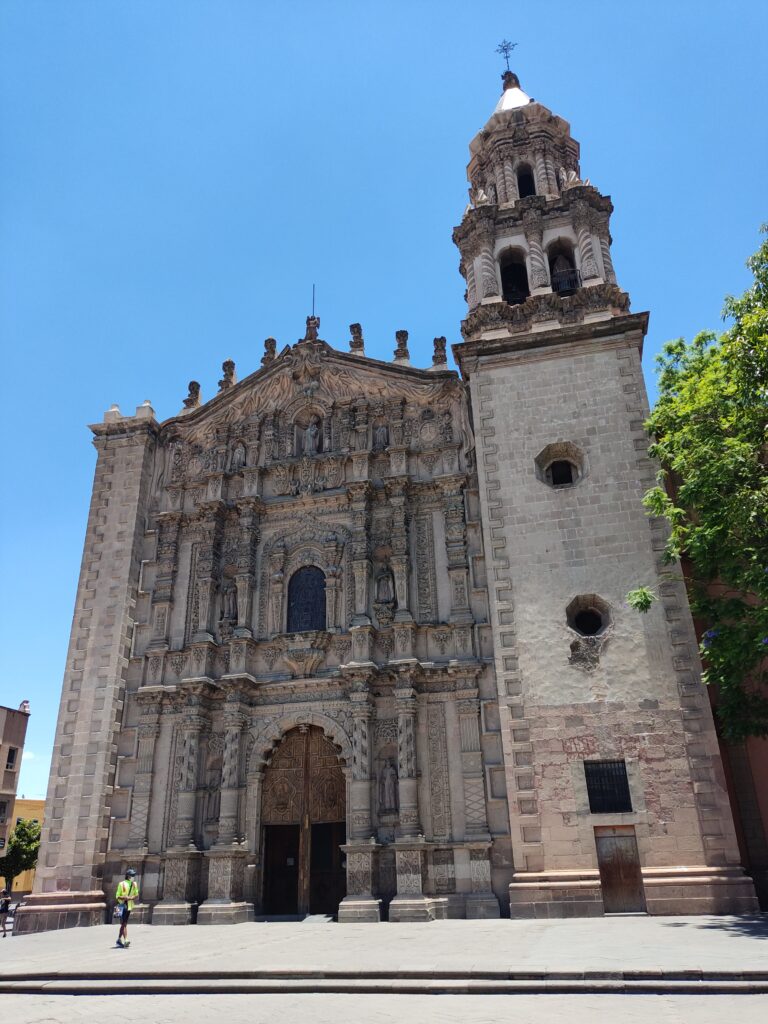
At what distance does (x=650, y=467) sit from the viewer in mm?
18875

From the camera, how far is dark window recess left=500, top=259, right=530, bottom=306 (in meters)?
24.1

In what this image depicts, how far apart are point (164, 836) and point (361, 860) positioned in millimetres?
5202

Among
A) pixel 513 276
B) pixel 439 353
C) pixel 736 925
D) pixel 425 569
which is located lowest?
pixel 736 925

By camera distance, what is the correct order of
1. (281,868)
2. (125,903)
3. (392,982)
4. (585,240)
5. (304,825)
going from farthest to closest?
1. (585,240)
2. (304,825)
3. (281,868)
4. (125,903)
5. (392,982)

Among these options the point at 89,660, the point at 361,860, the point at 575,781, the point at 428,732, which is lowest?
the point at 361,860

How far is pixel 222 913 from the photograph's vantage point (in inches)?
685

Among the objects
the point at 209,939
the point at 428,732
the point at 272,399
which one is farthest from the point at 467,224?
the point at 209,939

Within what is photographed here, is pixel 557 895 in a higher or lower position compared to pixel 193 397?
lower

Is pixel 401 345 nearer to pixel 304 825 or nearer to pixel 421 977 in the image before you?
pixel 304 825

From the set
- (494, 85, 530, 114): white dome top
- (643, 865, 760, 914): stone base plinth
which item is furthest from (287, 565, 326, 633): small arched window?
(494, 85, 530, 114): white dome top

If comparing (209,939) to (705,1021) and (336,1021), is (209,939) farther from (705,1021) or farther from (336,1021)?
(705,1021)

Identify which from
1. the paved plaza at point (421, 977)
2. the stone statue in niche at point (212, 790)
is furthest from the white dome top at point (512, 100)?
the paved plaza at point (421, 977)

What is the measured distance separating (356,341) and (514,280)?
543cm

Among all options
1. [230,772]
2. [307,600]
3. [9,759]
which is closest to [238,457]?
[307,600]
